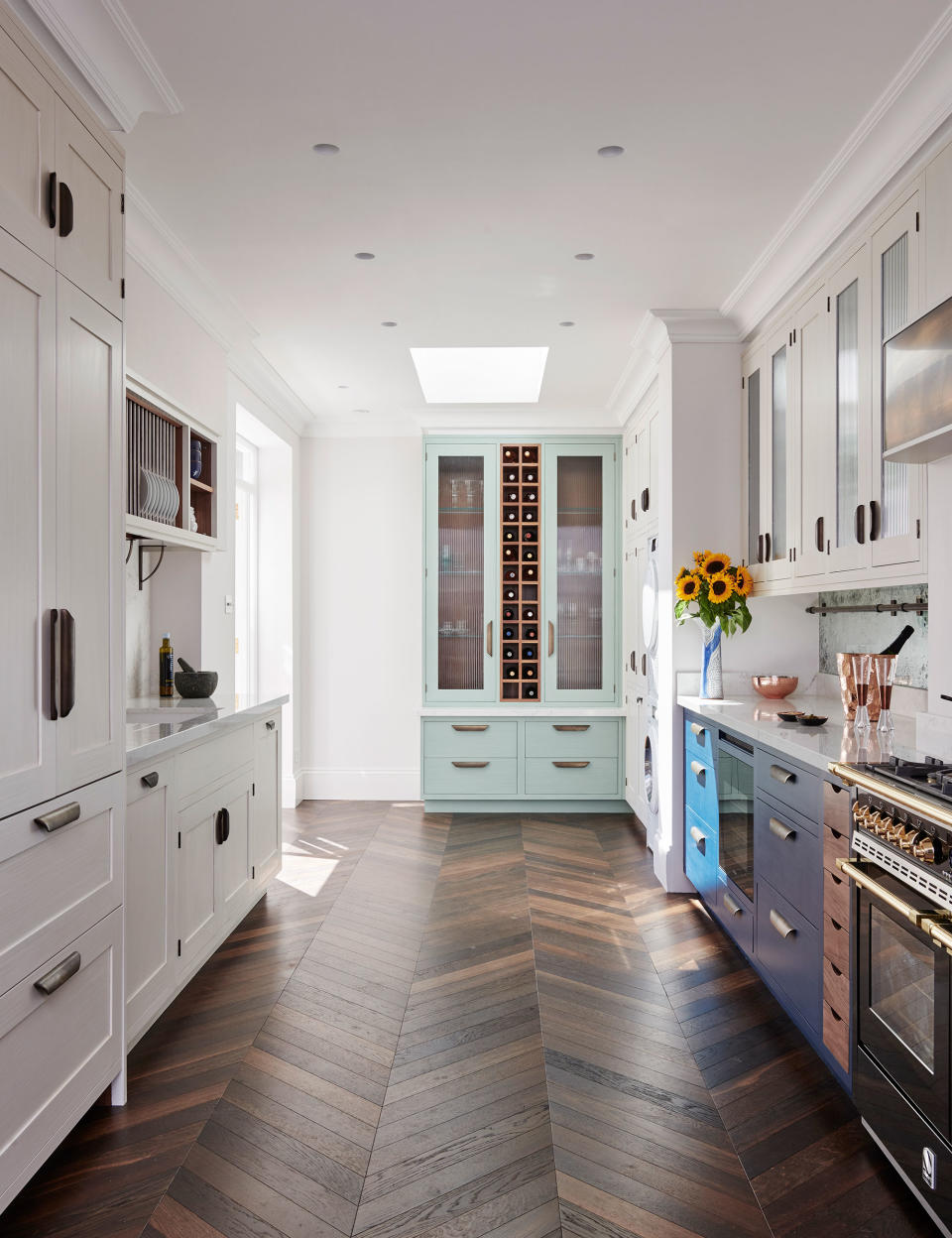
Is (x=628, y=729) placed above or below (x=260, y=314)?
below

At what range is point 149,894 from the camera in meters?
2.49

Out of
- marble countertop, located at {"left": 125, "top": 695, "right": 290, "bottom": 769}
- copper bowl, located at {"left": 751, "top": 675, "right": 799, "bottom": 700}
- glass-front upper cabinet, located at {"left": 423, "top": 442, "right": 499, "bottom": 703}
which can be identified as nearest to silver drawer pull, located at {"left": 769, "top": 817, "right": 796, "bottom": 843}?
copper bowl, located at {"left": 751, "top": 675, "right": 799, "bottom": 700}

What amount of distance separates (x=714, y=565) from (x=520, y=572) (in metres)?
2.09

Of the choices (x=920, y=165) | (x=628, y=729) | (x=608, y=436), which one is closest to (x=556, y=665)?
(x=628, y=729)

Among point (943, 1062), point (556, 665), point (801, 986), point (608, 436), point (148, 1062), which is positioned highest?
point (608, 436)

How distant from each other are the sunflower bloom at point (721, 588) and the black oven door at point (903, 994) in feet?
5.97

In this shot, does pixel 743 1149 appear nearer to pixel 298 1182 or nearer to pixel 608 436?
pixel 298 1182

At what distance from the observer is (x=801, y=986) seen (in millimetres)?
2402

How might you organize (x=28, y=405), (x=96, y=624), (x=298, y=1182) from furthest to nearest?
1. (x=96, y=624)
2. (x=298, y=1182)
3. (x=28, y=405)

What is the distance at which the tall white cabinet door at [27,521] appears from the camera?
1678mm

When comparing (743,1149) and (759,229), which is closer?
(743,1149)

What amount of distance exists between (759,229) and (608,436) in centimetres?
267

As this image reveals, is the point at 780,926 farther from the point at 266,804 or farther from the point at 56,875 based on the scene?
the point at 266,804

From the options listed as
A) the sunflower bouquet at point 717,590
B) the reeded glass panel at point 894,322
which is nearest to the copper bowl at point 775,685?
the sunflower bouquet at point 717,590
